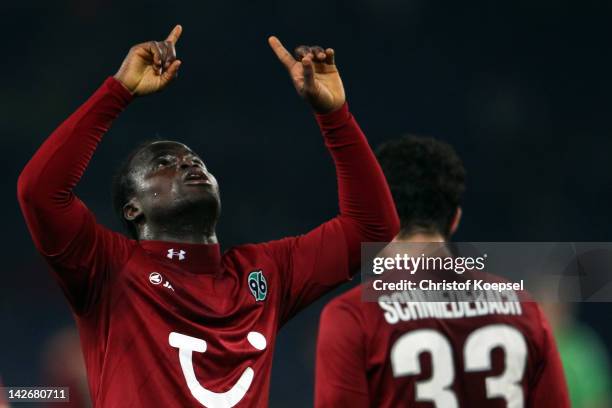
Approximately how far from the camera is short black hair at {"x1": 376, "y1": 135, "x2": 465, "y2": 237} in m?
2.22

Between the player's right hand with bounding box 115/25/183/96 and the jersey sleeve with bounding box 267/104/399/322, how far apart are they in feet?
1.55

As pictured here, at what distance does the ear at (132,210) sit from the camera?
2.94 meters

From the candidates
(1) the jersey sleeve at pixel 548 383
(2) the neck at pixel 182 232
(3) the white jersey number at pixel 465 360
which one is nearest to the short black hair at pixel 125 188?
(2) the neck at pixel 182 232

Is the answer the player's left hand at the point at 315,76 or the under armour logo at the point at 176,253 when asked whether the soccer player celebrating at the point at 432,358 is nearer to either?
the player's left hand at the point at 315,76

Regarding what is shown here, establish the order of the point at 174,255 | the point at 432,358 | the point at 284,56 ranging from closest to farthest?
the point at 432,358, the point at 284,56, the point at 174,255

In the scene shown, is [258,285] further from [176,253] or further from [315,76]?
[315,76]

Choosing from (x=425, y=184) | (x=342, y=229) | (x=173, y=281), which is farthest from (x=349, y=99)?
(x=425, y=184)

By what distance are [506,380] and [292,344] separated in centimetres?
458

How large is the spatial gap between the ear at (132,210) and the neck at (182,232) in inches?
2.6

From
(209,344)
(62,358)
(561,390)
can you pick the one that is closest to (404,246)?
(561,390)

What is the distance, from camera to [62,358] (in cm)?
603

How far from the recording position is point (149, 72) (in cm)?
263

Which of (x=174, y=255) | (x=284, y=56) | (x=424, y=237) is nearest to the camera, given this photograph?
(x=424, y=237)

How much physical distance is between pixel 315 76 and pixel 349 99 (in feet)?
14.8
